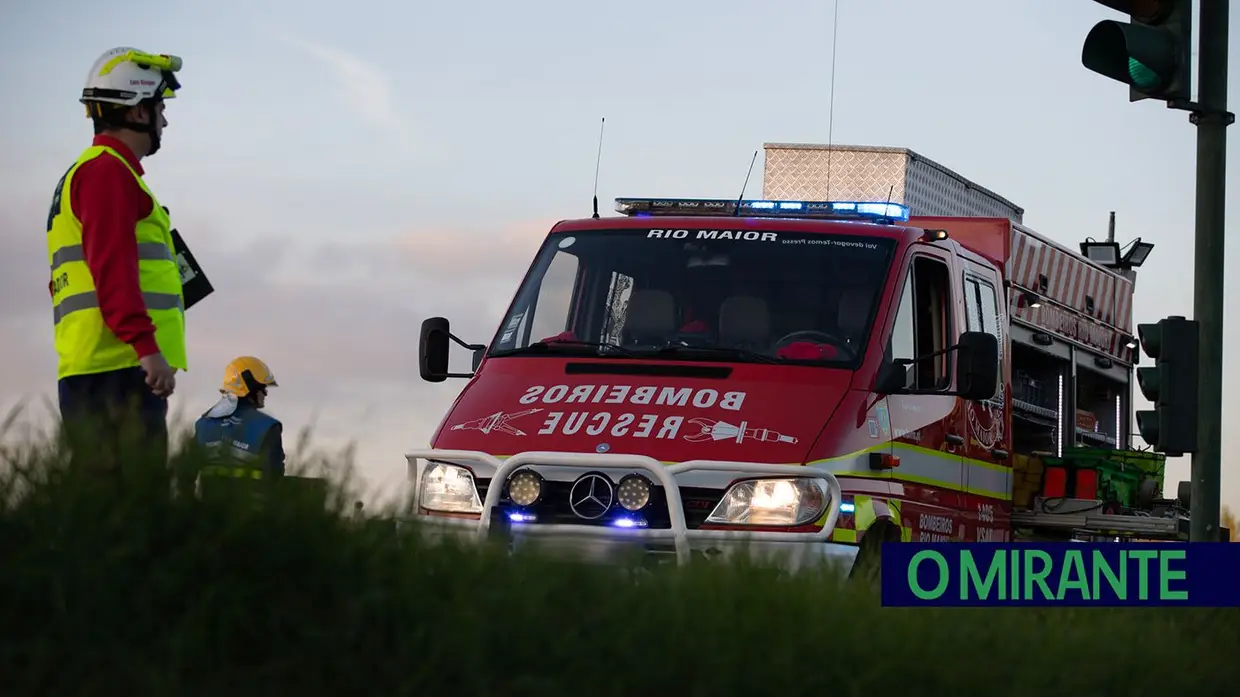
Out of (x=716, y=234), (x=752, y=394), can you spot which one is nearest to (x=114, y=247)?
(x=752, y=394)

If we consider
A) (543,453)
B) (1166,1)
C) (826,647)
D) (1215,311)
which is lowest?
(826,647)

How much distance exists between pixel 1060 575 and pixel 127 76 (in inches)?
184

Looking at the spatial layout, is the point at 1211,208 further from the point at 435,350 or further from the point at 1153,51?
the point at 435,350

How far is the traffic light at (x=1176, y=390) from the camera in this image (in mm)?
10578

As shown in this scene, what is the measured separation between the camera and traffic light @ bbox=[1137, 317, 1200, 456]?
34.7 ft

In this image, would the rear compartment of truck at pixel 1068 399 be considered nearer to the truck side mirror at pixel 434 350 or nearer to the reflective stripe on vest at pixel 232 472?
the truck side mirror at pixel 434 350

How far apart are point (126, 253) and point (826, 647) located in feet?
8.59

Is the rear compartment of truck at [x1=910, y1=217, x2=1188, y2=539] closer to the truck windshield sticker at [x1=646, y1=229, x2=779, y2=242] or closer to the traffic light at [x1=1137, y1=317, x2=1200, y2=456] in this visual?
the traffic light at [x1=1137, y1=317, x2=1200, y2=456]

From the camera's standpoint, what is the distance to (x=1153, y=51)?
10609 mm

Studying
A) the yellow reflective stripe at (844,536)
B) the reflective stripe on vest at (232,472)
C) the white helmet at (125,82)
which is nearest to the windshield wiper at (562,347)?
the yellow reflective stripe at (844,536)

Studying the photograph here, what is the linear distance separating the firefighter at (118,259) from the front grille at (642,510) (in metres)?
2.59

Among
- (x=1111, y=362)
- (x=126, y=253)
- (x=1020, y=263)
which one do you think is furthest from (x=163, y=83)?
(x=1111, y=362)

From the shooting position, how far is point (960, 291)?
11.2 metres

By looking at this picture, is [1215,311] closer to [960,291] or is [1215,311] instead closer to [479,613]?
[960,291]
